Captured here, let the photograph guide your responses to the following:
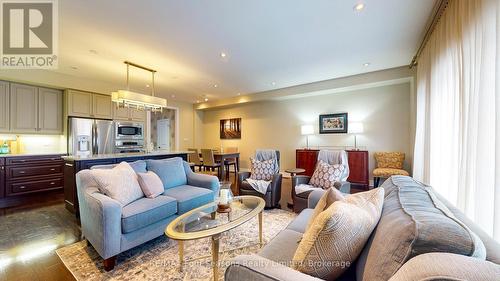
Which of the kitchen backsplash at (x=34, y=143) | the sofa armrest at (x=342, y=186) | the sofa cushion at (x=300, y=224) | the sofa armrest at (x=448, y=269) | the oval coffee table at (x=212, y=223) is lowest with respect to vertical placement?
the oval coffee table at (x=212, y=223)

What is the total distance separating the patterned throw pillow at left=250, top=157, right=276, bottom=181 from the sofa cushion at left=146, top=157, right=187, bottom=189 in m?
1.23

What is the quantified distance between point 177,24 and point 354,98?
170 inches

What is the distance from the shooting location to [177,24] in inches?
99.8

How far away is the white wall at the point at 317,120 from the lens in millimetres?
4508

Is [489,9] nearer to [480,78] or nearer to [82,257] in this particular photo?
[480,78]

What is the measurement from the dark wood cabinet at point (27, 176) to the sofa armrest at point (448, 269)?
18.4 feet

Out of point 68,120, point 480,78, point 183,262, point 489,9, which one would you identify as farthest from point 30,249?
point 489,9

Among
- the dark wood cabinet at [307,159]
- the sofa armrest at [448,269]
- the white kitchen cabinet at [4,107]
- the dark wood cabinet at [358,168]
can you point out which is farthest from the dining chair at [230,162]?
the sofa armrest at [448,269]

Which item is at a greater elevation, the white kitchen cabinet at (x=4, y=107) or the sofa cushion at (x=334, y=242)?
the white kitchen cabinet at (x=4, y=107)

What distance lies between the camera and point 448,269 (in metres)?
0.52

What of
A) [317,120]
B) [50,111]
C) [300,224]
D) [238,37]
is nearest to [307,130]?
[317,120]

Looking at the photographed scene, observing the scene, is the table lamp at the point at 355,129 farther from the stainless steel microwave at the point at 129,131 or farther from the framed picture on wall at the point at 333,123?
the stainless steel microwave at the point at 129,131

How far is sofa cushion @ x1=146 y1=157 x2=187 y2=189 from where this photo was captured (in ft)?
9.35

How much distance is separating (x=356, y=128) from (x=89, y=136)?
627 centimetres
